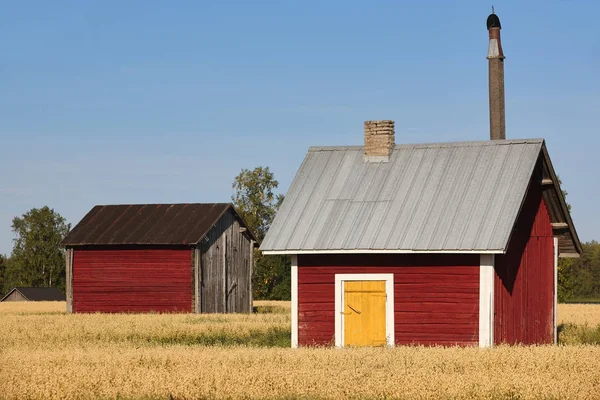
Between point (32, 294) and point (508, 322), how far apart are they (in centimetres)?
7485

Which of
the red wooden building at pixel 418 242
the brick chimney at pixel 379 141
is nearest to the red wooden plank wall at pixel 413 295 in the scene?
the red wooden building at pixel 418 242

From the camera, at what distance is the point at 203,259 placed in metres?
48.6

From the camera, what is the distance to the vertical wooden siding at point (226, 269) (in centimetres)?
4881

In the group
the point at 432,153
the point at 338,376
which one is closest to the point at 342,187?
the point at 432,153

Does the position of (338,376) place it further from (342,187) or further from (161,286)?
(161,286)

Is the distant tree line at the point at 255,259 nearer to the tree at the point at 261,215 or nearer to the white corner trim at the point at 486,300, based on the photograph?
the tree at the point at 261,215

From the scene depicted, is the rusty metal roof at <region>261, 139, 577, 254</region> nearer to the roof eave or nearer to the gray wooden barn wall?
the roof eave

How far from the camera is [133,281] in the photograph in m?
48.6

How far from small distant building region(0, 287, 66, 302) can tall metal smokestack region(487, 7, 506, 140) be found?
68.2 meters

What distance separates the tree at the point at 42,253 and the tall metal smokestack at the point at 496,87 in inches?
3199

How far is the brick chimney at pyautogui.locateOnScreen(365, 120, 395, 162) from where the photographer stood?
28781 mm

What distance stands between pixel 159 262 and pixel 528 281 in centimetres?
2374

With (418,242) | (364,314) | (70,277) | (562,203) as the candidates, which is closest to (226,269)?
(70,277)

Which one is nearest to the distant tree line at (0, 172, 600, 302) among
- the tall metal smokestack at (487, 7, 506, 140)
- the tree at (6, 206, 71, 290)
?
the tree at (6, 206, 71, 290)
